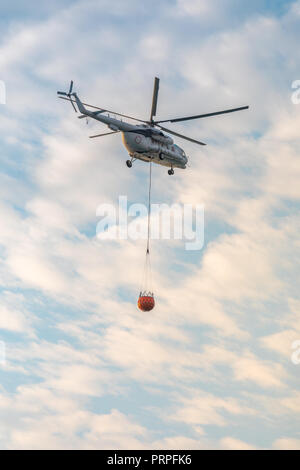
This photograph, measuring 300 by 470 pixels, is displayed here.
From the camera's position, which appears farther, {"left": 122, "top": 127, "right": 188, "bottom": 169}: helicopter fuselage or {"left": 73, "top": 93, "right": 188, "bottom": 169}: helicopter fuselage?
{"left": 122, "top": 127, "right": 188, "bottom": 169}: helicopter fuselage

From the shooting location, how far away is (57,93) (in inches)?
2913

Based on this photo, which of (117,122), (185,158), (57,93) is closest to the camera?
(57,93)

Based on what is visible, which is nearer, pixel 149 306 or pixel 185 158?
pixel 149 306

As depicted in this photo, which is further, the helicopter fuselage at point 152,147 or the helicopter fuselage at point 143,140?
the helicopter fuselage at point 152,147
